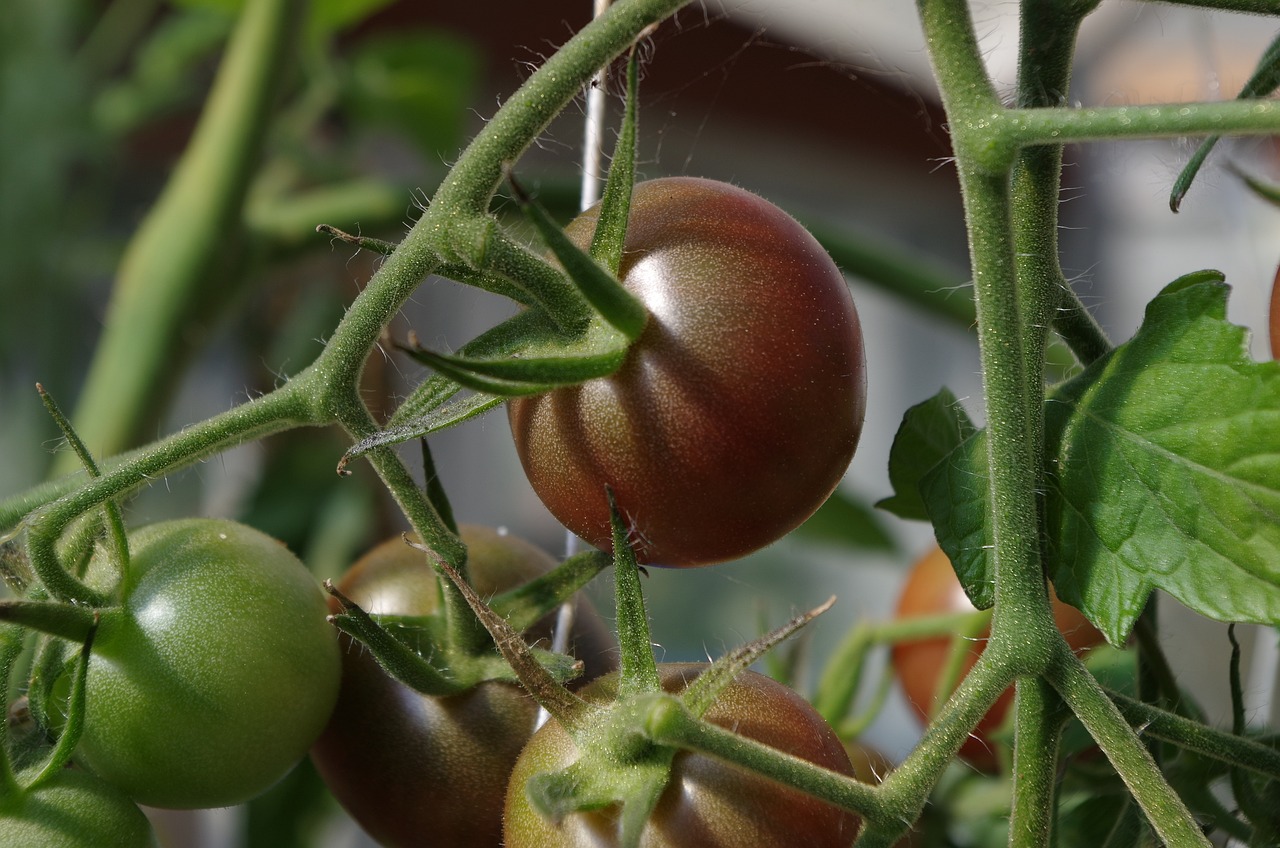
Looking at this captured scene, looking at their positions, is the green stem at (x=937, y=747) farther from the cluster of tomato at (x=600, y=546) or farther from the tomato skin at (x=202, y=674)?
the tomato skin at (x=202, y=674)

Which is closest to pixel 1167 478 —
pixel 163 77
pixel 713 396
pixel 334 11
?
pixel 713 396

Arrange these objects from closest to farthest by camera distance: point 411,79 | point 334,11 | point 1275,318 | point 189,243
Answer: point 1275,318
point 189,243
point 334,11
point 411,79

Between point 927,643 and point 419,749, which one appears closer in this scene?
point 419,749

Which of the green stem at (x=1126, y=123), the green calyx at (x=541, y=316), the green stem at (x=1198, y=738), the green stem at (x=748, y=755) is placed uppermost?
the green stem at (x=1126, y=123)

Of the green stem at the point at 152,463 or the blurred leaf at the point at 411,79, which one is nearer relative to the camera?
the green stem at the point at 152,463

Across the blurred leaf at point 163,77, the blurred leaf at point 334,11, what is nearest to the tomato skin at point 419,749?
the blurred leaf at point 334,11

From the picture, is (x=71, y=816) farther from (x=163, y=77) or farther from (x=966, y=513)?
(x=163, y=77)

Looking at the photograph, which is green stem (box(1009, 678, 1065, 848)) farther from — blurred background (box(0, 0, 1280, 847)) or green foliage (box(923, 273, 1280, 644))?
blurred background (box(0, 0, 1280, 847))
